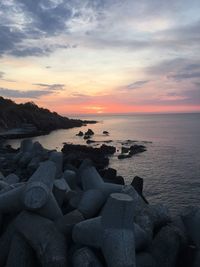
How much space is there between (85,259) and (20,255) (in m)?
1.57

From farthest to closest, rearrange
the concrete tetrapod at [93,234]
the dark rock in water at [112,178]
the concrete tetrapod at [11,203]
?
the dark rock in water at [112,178] < the concrete tetrapod at [11,203] < the concrete tetrapod at [93,234]

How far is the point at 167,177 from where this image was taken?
2827 cm

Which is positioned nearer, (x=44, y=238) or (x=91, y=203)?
(x=44, y=238)

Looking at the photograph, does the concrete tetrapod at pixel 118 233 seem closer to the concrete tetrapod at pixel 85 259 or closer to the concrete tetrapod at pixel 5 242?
the concrete tetrapod at pixel 85 259

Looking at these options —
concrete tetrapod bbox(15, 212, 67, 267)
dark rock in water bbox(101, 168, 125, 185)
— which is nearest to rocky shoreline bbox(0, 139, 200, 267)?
concrete tetrapod bbox(15, 212, 67, 267)

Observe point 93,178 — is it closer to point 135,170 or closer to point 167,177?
point 167,177

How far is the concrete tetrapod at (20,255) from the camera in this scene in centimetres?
822

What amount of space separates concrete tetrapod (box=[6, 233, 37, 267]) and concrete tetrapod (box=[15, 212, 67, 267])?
5.8 inches

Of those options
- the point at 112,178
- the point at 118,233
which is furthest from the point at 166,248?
the point at 112,178

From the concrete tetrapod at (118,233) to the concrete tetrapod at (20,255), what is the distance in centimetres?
169

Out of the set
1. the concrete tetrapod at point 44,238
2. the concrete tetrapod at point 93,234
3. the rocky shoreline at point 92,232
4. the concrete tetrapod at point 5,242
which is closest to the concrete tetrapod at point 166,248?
the rocky shoreline at point 92,232

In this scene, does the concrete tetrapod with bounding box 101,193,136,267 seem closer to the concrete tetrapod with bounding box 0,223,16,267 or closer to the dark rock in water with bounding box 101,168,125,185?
the concrete tetrapod with bounding box 0,223,16,267

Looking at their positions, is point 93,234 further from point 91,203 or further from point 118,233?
point 91,203

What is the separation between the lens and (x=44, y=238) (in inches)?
326
